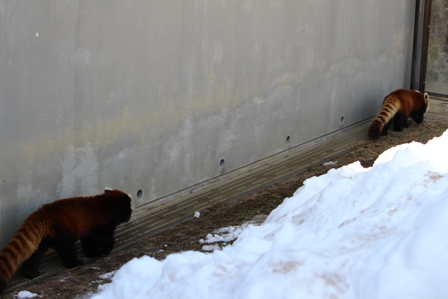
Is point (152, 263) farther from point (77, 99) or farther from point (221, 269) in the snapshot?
point (77, 99)

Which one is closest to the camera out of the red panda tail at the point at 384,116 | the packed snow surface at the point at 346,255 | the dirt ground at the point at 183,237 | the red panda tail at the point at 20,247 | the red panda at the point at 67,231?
the packed snow surface at the point at 346,255

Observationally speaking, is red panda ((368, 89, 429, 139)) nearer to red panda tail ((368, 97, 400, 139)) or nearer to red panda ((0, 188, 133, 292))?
red panda tail ((368, 97, 400, 139))

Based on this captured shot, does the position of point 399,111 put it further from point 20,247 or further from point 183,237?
point 20,247

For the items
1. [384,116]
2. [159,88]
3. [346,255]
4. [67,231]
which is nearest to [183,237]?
[67,231]

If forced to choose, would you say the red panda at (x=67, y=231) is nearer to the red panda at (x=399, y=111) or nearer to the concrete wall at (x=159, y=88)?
the concrete wall at (x=159, y=88)

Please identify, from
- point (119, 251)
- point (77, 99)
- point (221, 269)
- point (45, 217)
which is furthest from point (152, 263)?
point (77, 99)

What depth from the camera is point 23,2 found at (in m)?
6.46

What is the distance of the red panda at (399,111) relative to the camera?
1120 cm

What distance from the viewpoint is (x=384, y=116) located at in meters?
11.3

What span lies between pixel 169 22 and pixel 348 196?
3479mm

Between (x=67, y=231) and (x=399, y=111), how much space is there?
22.4 ft

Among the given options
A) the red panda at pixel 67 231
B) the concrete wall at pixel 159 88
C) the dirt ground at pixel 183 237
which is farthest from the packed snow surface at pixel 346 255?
the concrete wall at pixel 159 88

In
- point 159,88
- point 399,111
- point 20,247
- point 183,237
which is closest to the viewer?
point 20,247

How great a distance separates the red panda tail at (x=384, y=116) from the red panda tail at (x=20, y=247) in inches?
247
